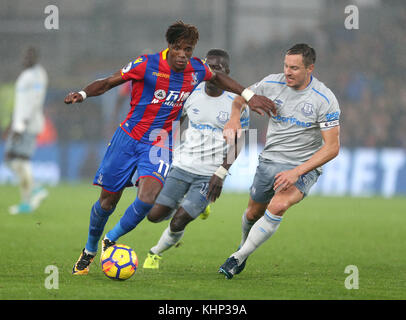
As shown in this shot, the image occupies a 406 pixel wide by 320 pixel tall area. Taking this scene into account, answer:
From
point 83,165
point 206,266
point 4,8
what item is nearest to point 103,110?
point 83,165

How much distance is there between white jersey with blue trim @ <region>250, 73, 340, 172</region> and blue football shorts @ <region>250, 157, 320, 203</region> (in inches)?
2.6

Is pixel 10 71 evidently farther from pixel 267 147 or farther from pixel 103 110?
pixel 267 147

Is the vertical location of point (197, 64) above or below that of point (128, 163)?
above

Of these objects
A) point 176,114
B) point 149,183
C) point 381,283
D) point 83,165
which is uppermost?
point 176,114

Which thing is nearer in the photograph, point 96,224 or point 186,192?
point 96,224

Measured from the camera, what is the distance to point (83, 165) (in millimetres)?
20938

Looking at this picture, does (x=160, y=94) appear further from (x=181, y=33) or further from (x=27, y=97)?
(x=27, y=97)

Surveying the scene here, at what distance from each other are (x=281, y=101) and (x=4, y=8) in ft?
60.7

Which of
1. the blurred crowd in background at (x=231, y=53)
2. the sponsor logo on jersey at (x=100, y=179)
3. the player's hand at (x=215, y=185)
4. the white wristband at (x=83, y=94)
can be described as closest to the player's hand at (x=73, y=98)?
the white wristband at (x=83, y=94)

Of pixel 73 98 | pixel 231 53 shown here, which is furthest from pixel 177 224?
pixel 231 53

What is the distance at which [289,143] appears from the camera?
7.17 m

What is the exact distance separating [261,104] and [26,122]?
21.9 ft

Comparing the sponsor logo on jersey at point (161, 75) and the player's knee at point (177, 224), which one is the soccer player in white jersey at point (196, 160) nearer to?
the player's knee at point (177, 224)

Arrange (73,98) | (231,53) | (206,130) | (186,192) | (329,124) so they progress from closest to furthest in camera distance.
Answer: (73,98)
(329,124)
(186,192)
(206,130)
(231,53)
